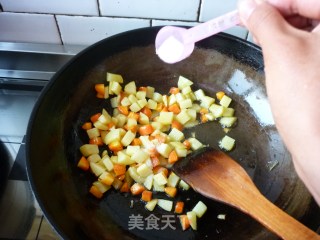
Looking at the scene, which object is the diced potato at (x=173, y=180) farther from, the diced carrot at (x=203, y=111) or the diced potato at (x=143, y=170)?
the diced carrot at (x=203, y=111)

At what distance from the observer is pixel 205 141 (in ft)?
3.14

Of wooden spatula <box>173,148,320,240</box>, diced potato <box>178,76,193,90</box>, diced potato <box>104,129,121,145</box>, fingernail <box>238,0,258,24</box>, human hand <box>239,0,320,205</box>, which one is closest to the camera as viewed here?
human hand <box>239,0,320,205</box>

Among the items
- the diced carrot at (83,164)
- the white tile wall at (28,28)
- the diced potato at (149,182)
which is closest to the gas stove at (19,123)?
the white tile wall at (28,28)

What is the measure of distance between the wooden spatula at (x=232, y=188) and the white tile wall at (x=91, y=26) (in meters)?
0.43

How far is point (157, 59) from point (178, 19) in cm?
13

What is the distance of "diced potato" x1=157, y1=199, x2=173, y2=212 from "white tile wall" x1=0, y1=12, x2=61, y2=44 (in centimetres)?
59

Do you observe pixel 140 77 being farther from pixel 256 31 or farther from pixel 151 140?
pixel 256 31

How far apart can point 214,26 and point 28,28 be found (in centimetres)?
61

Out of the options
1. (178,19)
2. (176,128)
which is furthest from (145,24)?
(176,128)

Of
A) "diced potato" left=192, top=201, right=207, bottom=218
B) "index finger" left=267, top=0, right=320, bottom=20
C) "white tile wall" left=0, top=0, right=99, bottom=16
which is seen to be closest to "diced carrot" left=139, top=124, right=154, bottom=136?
"diced potato" left=192, top=201, right=207, bottom=218

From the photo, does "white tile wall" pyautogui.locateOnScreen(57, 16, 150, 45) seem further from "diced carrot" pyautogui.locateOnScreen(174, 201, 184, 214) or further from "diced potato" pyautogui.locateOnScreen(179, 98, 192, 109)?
"diced carrot" pyautogui.locateOnScreen(174, 201, 184, 214)

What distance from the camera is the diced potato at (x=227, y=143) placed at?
3.08 ft

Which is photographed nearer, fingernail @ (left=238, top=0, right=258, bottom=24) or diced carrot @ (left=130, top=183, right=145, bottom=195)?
fingernail @ (left=238, top=0, right=258, bottom=24)

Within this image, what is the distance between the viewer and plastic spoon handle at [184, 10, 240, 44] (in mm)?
681
